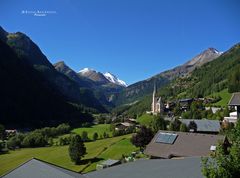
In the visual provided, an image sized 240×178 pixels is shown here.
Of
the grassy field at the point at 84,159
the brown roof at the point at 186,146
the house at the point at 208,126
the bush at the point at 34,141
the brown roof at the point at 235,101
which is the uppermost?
the brown roof at the point at 235,101

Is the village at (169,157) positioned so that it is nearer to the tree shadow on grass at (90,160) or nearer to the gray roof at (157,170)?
the gray roof at (157,170)

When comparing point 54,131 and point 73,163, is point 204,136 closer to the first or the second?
point 73,163

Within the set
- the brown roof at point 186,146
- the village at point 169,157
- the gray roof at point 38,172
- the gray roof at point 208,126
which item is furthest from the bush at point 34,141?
the gray roof at point 38,172

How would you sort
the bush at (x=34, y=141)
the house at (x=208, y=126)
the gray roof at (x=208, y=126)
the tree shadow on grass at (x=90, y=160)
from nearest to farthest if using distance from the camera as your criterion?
the tree shadow on grass at (x=90, y=160)
the house at (x=208, y=126)
the gray roof at (x=208, y=126)
the bush at (x=34, y=141)

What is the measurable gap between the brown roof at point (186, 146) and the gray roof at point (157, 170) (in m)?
12.9

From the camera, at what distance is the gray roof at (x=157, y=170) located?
2484cm

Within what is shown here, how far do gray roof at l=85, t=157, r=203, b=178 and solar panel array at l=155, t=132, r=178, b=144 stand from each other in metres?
16.1

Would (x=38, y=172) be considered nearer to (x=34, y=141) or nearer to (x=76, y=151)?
(x=76, y=151)

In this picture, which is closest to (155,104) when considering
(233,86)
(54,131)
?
(233,86)

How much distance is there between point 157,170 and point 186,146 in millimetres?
19219

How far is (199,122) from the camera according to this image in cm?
8781

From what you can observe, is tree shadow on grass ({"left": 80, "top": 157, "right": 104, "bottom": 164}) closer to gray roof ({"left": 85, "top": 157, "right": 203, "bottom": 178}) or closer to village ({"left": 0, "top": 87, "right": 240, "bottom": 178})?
village ({"left": 0, "top": 87, "right": 240, "bottom": 178})

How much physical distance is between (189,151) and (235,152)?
2852cm

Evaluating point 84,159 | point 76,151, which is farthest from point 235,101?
point 76,151
